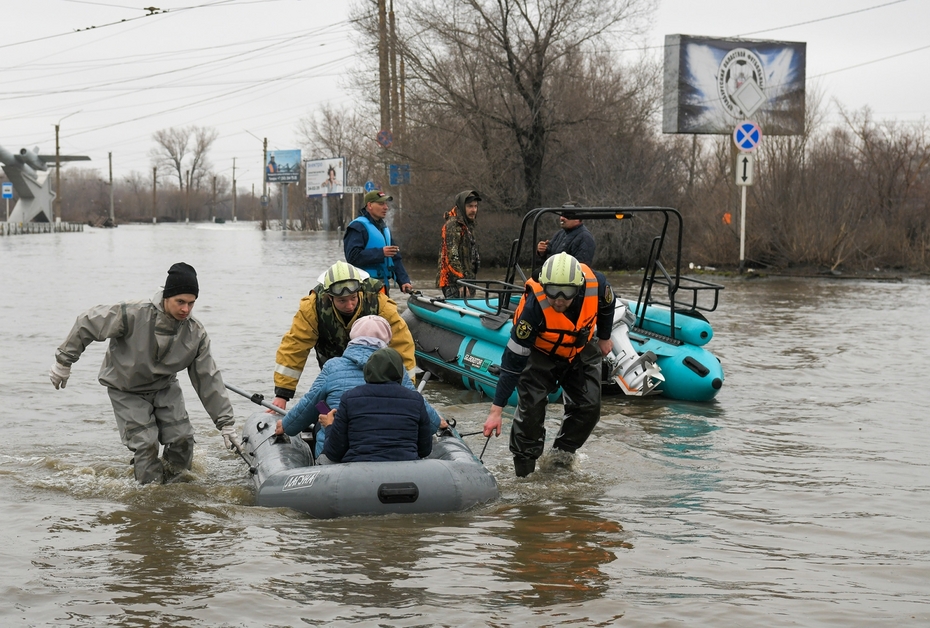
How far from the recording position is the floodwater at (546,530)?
199 inches

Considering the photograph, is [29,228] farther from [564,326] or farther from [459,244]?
[564,326]

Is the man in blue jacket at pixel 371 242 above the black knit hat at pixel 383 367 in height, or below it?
above

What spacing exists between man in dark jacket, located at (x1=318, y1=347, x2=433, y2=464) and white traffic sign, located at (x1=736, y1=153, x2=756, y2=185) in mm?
18906

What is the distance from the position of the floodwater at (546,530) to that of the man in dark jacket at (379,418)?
40 cm

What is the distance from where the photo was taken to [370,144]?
35406 mm

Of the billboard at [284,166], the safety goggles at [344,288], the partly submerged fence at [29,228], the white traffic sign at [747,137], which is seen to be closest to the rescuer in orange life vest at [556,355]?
the safety goggles at [344,288]

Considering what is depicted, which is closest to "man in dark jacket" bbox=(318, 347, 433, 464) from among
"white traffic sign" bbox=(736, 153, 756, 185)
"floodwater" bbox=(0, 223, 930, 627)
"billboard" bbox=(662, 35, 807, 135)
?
"floodwater" bbox=(0, 223, 930, 627)

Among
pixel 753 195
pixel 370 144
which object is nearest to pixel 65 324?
pixel 753 195

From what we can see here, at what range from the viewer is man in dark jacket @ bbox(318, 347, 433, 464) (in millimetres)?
6320

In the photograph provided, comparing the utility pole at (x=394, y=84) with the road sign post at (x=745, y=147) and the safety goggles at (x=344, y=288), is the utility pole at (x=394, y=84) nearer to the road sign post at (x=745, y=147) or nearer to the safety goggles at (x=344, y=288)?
the road sign post at (x=745, y=147)

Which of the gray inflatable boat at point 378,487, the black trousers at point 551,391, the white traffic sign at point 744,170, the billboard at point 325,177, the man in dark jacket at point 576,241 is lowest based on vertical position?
the gray inflatable boat at point 378,487

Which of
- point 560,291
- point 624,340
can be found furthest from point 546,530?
point 624,340

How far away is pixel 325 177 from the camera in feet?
232

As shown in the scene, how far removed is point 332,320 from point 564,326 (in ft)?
5.41
